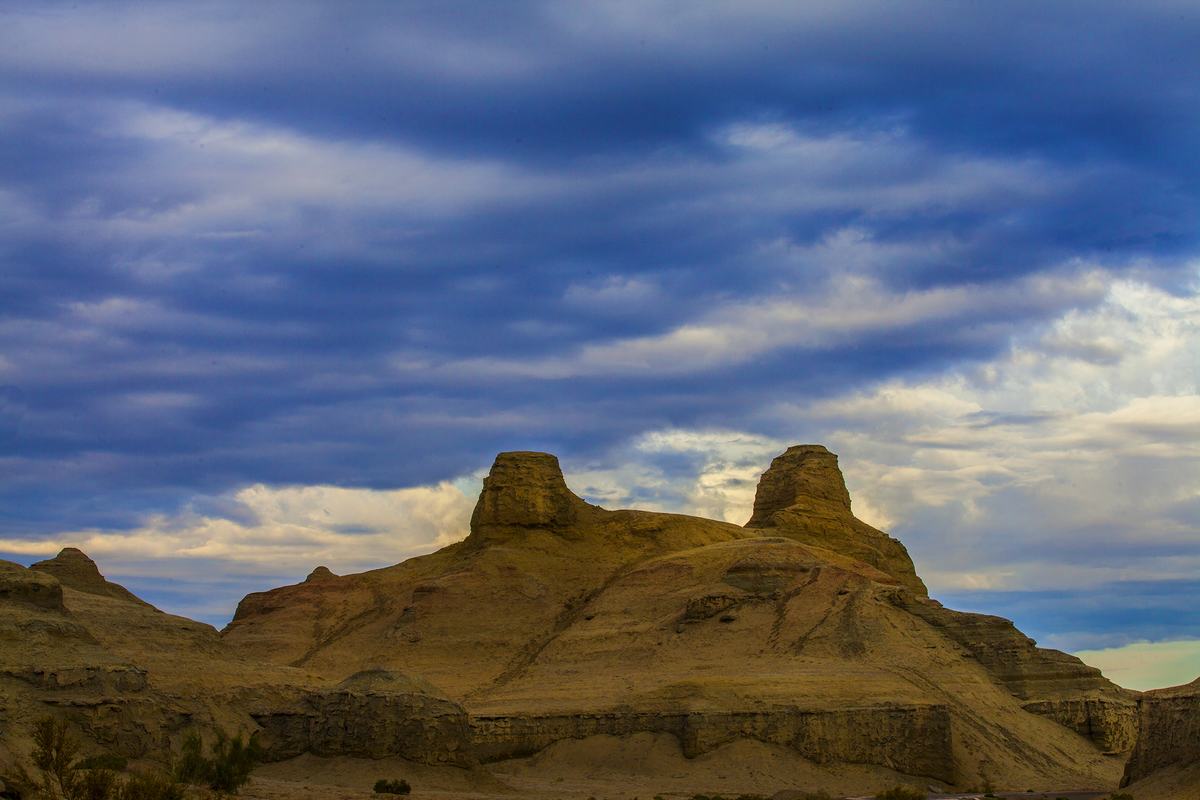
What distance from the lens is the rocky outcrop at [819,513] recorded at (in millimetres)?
114812

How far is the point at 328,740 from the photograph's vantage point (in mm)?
63344

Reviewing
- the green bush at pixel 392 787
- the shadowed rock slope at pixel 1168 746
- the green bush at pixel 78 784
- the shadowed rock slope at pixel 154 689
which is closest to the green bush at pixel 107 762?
the shadowed rock slope at pixel 154 689

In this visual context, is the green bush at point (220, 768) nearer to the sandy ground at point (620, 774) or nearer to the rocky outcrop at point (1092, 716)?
the sandy ground at point (620, 774)

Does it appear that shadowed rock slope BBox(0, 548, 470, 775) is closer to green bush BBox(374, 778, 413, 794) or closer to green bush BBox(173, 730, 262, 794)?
green bush BBox(173, 730, 262, 794)

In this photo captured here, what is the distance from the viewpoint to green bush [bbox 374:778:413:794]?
55.1m

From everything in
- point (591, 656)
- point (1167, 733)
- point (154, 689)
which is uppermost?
point (591, 656)

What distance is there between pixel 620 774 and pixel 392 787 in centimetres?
1779

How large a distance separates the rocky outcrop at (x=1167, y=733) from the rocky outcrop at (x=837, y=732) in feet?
52.8

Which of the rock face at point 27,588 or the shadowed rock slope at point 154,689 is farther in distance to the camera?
the rock face at point 27,588

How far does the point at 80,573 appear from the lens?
85250 mm

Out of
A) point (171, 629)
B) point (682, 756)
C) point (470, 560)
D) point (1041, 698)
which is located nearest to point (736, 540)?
point (470, 560)

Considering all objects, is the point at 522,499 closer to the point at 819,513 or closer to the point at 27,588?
the point at 819,513

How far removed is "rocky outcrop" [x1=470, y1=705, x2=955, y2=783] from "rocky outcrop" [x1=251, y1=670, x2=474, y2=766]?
11851 millimetres

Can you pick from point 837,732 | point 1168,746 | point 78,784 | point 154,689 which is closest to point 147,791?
point 78,784
